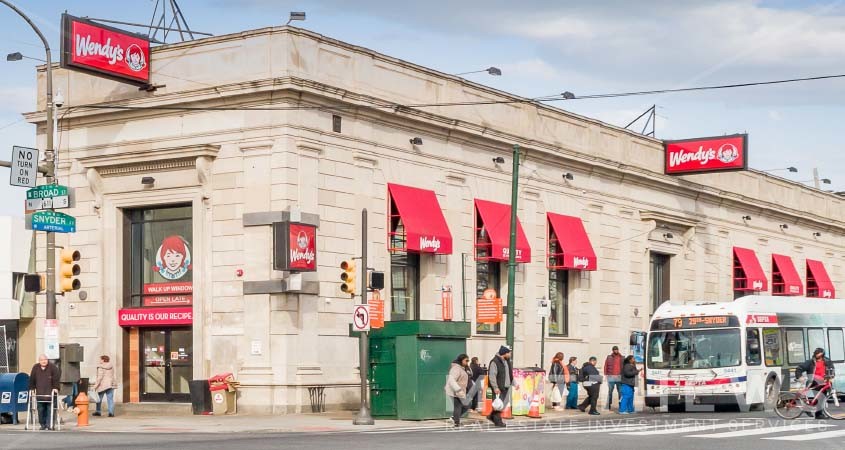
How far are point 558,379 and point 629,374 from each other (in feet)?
6.59

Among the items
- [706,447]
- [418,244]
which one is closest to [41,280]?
[418,244]

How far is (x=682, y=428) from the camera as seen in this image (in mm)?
25906

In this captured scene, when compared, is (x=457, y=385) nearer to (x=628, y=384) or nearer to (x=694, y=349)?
(x=628, y=384)

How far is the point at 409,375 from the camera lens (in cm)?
2950

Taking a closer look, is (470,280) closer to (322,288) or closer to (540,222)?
(540,222)

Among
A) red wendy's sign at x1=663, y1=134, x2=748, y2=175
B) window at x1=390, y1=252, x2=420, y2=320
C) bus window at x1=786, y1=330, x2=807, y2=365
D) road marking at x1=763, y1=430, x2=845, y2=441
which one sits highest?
red wendy's sign at x1=663, y1=134, x2=748, y2=175

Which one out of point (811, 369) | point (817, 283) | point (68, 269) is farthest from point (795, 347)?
point (817, 283)

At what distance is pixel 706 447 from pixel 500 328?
2169 cm

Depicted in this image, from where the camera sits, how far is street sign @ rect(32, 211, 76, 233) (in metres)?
28.3

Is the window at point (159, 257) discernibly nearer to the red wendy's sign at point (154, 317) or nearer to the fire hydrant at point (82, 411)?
the red wendy's sign at point (154, 317)

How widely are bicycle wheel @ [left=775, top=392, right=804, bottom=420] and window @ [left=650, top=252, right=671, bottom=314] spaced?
21698 millimetres

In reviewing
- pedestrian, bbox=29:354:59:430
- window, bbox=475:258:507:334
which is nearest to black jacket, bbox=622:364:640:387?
window, bbox=475:258:507:334

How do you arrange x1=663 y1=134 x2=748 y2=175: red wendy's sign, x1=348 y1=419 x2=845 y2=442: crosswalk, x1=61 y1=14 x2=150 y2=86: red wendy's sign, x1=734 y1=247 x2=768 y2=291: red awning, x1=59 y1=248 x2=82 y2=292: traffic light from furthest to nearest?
x1=734 y1=247 x2=768 y2=291: red awning < x1=663 y1=134 x2=748 y2=175: red wendy's sign < x1=61 y1=14 x2=150 y2=86: red wendy's sign < x1=59 y1=248 x2=82 y2=292: traffic light < x1=348 y1=419 x2=845 y2=442: crosswalk

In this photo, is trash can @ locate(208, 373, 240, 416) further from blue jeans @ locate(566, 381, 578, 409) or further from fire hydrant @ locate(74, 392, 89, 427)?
blue jeans @ locate(566, 381, 578, 409)
